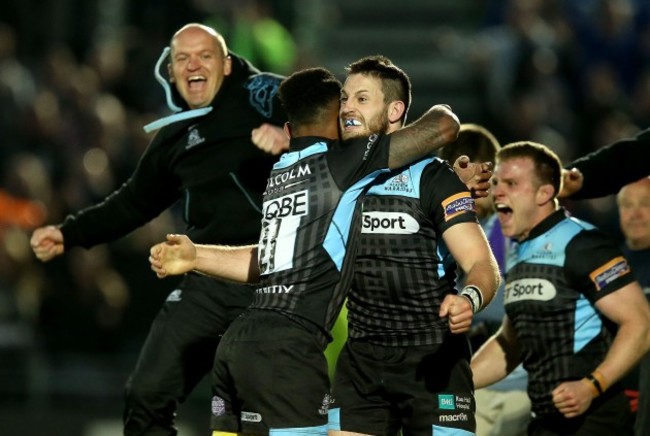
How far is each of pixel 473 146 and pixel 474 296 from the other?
7.42 feet

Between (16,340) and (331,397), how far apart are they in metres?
6.97

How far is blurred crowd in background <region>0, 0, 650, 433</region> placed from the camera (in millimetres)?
12906

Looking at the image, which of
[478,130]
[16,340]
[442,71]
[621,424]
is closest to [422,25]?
[442,71]

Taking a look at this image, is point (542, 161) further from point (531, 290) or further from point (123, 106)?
point (123, 106)

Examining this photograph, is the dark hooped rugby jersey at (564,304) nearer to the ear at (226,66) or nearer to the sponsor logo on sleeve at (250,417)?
the sponsor logo on sleeve at (250,417)

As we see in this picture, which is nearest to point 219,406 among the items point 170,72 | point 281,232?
point 281,232

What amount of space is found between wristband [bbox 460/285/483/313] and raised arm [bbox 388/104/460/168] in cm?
70

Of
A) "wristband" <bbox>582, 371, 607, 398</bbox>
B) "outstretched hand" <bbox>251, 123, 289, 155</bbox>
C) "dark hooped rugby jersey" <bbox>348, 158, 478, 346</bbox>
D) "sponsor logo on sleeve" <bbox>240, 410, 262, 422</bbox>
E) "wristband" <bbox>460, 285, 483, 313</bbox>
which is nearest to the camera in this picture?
"wristband" <bbox>460, 285, 483, 313</bbox>

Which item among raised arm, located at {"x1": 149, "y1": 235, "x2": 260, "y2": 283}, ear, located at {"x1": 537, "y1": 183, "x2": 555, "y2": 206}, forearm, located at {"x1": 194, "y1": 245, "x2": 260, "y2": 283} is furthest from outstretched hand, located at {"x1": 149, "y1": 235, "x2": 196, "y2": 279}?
ear, located at {"x1": 537, "y1": 183, "x2": 555, "y2": 206}

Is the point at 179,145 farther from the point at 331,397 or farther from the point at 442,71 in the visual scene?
the point at 442,71

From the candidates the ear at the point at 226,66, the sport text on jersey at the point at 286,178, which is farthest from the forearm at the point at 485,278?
the ear at the point at 226,66

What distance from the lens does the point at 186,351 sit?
7.83 metres

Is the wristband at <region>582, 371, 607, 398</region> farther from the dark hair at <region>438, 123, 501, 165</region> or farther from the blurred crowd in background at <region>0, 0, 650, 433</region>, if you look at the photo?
the blurred crowd in background at <region>0, 0, 650, 433</region>

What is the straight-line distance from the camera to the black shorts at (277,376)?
5988mm
